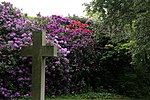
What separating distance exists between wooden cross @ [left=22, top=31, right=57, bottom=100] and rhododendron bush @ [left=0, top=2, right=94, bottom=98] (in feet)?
7.63

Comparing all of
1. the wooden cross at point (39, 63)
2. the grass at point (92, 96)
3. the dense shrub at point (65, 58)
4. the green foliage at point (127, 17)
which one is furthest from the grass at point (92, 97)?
the wooden cross at point (39, 63)

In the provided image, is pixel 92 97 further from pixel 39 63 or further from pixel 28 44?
pixel 39 63

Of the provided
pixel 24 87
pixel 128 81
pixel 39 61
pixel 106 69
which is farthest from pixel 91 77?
pixel 39 61

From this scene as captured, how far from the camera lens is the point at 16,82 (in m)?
7.84

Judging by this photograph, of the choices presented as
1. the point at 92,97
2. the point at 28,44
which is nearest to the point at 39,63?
the point at 28,44

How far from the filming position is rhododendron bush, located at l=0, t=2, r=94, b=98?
24.9 ft

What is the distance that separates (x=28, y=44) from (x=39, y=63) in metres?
3.73

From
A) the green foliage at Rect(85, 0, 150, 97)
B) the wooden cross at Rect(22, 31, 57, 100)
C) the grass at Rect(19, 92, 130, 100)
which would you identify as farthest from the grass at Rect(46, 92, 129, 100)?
the wooden cross at Rect(22, 31, 57, 100)

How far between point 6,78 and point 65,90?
2161 mm

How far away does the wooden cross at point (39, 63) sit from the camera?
419cm

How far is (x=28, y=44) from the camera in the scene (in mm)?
7871

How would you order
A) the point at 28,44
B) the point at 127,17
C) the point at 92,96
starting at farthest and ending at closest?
the point at 92,96 → the point at 28,44 → the point at 127,17

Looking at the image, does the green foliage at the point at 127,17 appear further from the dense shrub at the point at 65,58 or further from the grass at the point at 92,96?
the grass at the point at 92,96

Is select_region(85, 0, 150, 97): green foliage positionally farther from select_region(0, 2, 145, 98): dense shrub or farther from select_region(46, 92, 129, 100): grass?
select_region(46, 92, 129, 100): grass
